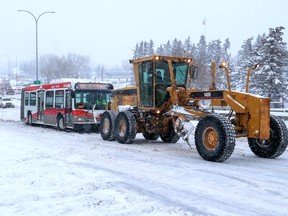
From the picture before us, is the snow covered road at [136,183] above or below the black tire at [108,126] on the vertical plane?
below

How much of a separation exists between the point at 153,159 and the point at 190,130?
6.58 feet

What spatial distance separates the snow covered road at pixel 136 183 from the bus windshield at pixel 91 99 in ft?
28.1

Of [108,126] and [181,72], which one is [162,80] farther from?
[108,126]

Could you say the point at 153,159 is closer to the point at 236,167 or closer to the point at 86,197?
the point at 236,167

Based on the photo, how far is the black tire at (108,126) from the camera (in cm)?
1777

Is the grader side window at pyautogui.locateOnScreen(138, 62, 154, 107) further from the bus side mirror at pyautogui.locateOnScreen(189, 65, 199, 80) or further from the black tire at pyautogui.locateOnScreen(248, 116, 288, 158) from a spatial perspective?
the black tire at pyautogui.locateOnScreen(248, 116, 288, 158)

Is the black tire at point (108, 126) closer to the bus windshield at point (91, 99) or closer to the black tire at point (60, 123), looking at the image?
the bus windshield at point (91, 99)

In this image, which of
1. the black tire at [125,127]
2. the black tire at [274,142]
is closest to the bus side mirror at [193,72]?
the black tire at [125,127]

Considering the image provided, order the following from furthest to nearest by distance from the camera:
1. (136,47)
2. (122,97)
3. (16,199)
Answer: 1. (136,47)
2. (122,97)
3. (16,199)

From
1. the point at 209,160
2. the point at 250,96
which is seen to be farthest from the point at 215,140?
the point at 250,96

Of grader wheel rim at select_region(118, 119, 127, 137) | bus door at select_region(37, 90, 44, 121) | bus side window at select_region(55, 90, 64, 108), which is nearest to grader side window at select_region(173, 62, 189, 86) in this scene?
grader wheel rim at select_region(118, 119, 127, 137)

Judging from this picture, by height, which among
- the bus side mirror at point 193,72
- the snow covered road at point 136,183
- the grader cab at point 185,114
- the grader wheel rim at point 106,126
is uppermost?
the bus side mirror at point 193,72

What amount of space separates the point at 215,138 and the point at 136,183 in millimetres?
3630

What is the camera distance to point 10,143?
15.7m
